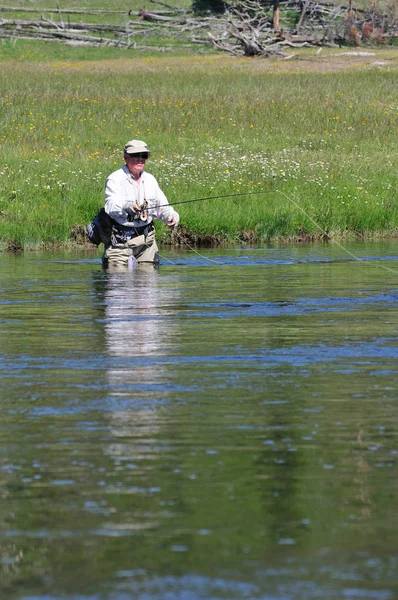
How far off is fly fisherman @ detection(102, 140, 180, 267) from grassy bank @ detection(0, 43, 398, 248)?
3733 millimetres

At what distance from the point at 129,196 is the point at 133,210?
0.65ft

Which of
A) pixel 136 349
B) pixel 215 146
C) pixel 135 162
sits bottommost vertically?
pixel 136 349

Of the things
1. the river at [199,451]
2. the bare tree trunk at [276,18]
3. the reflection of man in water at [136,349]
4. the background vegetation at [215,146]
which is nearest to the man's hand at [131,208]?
the reflection of man in water at [136,349]

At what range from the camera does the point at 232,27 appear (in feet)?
170

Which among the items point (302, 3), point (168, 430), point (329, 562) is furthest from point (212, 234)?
point (302, 3)

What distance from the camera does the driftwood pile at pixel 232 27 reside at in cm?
5197

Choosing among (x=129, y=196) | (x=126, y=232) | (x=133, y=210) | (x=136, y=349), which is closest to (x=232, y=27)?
(x=126, y=232)

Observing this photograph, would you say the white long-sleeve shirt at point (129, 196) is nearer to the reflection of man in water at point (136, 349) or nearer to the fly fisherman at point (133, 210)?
the fly fisherman at point (133, 210)

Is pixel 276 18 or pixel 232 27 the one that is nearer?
pixel 232 27

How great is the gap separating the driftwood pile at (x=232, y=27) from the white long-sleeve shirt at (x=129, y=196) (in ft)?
122

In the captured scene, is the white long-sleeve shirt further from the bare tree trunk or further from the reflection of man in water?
Result: the bare tree trunk

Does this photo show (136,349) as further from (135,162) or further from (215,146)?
(215,146)

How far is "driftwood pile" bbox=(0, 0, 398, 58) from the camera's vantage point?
52.0 metres

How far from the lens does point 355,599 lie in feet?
10.5
